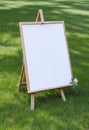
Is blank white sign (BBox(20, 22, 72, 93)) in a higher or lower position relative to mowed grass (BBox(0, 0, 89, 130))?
higher

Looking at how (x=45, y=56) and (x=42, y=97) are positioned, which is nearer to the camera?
(x=45, y=56)

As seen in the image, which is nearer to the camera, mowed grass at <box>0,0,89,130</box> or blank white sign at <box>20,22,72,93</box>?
mowed grass at <box>0,0,89,130</box>

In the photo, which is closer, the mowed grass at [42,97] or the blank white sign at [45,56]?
the mowed grass at [42,97]

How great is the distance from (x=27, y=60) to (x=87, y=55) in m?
3.54

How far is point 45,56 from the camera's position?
22.0 feet

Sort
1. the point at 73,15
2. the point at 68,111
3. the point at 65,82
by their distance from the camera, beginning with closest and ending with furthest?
the point at 68,111 < the point at 65,82 < the point at 73,15

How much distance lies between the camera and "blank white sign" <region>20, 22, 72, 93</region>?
6.48 metres

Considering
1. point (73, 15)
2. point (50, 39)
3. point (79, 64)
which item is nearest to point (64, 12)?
point (73, 15)

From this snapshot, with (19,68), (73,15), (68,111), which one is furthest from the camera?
(73,15)

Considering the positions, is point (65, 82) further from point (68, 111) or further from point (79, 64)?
point (79, 64)

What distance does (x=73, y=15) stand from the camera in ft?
53.4

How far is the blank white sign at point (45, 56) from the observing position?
21.2ft

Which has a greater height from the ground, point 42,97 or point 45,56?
point 45,56

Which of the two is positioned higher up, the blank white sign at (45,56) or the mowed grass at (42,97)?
the blank white sign at (45,56)
